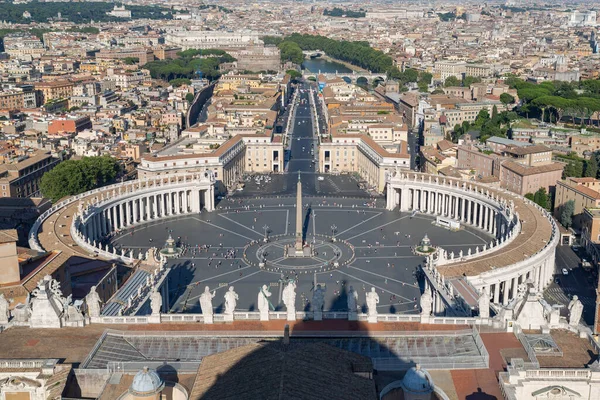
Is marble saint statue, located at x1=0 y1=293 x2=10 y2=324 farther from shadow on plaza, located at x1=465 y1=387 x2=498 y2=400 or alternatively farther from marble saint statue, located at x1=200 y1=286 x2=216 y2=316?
shadow on plaza, located at x1=465 y1=387 x2=498 y2=400

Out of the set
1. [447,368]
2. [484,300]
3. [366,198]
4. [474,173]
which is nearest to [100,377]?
[447,368]

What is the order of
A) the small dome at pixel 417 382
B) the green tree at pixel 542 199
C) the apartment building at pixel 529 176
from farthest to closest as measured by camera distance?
1. the apartment building at pixel 529 176
2. the green tree at pixel 542 199
3. the small dome at pixel 417 382

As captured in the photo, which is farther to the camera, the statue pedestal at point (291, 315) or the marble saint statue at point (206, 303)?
the statue pedestal at point (291, 315)

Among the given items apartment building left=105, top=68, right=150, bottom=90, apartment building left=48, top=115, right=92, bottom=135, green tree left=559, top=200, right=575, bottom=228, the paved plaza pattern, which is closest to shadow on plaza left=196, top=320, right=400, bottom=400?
the paved plaza pattern

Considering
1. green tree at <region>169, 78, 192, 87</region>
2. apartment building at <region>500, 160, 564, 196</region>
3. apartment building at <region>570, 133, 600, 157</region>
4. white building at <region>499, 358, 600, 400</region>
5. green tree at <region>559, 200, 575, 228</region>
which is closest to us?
white building at <region>499, 358, 600, 400</region>

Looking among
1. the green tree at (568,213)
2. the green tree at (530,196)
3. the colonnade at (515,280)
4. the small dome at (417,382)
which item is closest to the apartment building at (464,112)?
the green tree at (530,196)

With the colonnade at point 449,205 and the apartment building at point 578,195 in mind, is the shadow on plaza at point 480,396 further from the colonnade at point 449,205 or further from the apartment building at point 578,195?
the apartment building at point 578,195
